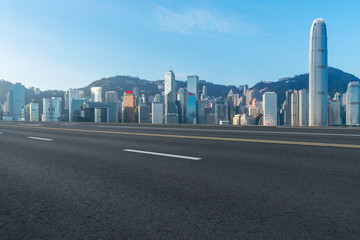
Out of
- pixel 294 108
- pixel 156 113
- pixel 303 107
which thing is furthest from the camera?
pixel 294 108

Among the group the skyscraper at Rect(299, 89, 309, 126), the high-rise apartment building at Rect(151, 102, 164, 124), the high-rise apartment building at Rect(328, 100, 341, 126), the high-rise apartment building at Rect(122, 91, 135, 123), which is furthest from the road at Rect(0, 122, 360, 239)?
the skyscraper at Rect(299, 89, 309, 126)

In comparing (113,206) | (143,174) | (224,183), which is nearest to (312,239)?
(224,183)

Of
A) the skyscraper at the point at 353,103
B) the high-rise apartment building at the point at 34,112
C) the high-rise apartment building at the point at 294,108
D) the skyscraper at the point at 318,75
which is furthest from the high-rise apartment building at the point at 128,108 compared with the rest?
the skyscraper at the point at 353,103

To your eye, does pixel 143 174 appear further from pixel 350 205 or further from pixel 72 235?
pixel 350 205

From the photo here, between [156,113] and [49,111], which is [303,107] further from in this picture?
[49,111]

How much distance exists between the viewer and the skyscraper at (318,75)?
124438 mm

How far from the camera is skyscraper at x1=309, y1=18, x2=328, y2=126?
408 feet

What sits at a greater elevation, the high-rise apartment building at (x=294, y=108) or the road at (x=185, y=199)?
the high-rise apartment building at (x=294, y=108)

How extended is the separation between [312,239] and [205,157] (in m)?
3.99

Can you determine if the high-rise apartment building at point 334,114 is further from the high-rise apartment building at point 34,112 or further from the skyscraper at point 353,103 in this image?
the high-rise apartment building at point 34,112

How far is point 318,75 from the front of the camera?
12838cm

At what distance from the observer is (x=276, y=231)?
217 cm

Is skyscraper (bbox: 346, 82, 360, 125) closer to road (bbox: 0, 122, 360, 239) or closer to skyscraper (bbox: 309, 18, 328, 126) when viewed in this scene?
skyscraper (bbox: 309, 18, 328, 126)

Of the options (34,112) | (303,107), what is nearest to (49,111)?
(34,112)
